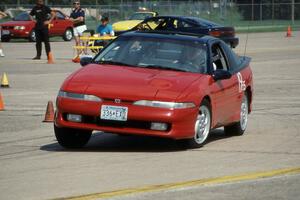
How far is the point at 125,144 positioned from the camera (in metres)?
11.6

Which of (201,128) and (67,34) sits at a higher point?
(201,128)

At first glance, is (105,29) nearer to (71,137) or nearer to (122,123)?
(71,137)

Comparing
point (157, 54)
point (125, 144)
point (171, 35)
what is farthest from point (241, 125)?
point (125, 144)

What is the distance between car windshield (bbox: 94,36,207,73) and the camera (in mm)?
11555

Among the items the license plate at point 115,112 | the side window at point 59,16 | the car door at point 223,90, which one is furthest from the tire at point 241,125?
the side window at point 59,16

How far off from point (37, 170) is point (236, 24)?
53614 mm

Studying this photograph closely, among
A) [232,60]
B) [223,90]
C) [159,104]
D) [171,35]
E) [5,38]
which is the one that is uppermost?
[171,35]

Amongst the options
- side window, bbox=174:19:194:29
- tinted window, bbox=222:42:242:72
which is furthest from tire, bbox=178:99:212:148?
side window, bbox=174:19:194:29

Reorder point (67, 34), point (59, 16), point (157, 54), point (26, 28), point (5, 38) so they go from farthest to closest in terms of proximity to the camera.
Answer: point (67, 34)
point (59, 16)
point (5, 38)
point (26, 28)
point (157, 54)

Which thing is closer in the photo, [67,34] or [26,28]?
[26,28]

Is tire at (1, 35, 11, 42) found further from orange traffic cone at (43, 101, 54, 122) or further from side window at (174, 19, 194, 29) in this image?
orange traffic cone at (43, 101, 54, 122)

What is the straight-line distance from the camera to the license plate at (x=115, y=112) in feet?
34.4

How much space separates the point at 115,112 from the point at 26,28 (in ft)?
101

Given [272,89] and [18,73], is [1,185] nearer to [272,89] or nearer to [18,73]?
[272,89]
